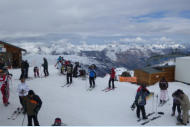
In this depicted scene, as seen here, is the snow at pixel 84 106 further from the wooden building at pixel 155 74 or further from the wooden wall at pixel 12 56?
the wooden wall at pixel 12 56

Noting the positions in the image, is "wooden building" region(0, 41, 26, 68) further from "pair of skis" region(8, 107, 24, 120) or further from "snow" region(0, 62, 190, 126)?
"pair of skis" region(8, 107, 24, 120)

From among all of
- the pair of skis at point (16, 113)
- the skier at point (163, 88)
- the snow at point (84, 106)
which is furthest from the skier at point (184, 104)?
the pair of skis at point (16, 113)

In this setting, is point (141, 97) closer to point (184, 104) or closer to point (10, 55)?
point (184, 104)

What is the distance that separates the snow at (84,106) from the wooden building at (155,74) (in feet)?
20.4

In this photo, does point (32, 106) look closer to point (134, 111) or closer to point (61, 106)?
point (61, 106)

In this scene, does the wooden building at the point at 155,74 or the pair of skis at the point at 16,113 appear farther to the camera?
the wooden building at the point at 155,74

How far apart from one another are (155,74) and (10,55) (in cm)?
2054

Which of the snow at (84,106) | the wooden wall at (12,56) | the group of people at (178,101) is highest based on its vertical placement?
the wooden wall at (12,56)

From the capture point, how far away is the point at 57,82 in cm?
1526

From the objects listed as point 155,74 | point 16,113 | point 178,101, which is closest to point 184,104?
point 178,101

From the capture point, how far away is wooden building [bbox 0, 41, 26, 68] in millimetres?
24116

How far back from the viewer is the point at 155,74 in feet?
62.3

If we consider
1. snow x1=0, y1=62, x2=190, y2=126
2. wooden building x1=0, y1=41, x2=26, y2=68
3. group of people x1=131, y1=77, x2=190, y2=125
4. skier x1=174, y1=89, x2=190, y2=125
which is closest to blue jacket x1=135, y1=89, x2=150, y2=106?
group of people x1=131, y1=77, x2=190, y2=125

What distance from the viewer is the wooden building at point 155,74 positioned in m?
18.9
